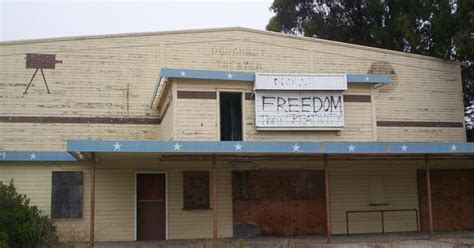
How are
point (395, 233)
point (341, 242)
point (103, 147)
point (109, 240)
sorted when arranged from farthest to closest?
1. point (395, 233)
2. point (109, 240)
3. point (341, 242)
4. point (103, 147)

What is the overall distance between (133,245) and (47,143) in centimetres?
502

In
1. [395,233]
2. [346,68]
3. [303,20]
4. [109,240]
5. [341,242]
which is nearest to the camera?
[341,242]

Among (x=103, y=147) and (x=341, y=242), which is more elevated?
(x=103, y=147)

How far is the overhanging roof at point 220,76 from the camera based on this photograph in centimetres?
1762

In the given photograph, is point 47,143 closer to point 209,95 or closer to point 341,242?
point 209,95

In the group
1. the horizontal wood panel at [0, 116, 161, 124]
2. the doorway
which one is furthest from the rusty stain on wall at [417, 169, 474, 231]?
the horizontal wood panel at [0, 116, 161, 124]

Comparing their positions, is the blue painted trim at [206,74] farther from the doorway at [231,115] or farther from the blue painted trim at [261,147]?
the blue painted trim at [261,147]

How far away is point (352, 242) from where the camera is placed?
1666 centimetres

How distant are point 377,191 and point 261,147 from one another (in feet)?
22.8

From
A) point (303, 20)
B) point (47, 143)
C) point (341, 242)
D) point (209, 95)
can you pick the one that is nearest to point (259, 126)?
point (209, 95)

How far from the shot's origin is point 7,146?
1905cm

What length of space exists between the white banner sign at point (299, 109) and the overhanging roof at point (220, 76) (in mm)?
665

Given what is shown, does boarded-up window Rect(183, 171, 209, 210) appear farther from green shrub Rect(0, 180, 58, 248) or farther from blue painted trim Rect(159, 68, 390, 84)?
green shrub Rect(0, 180, 58, 248)

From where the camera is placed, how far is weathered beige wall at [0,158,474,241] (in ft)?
60.1
